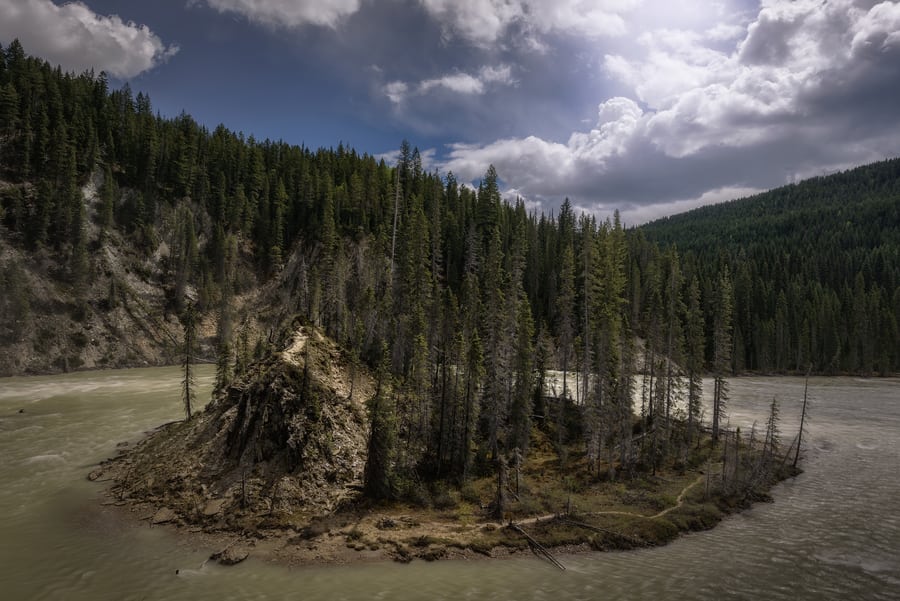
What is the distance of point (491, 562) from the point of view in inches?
958

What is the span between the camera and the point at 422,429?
126 ft

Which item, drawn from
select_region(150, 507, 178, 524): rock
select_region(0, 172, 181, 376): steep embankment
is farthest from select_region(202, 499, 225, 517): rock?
select_region(0, 172, 181, 376): steep embankment

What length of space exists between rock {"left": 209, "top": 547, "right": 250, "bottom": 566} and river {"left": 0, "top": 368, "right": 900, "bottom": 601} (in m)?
0.47

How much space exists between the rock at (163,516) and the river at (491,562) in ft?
2.84

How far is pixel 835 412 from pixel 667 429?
3556 cm

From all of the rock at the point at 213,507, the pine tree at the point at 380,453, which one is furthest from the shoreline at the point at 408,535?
the pine tree at the point at 380,453

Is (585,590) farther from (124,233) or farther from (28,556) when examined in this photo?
(124,233)

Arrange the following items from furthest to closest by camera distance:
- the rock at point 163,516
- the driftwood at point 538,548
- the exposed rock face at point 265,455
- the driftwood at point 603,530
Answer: the exposed rock face at point 265,455, the rock at point 163,516, the driftwood at point 603,530, the driftwood at point 538,548

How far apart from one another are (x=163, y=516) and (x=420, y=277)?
35310 mm

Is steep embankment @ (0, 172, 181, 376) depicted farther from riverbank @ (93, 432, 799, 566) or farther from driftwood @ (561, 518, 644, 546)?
driftwood @ (561, 518, 644, 546)

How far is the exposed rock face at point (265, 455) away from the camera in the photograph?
94.0 feet

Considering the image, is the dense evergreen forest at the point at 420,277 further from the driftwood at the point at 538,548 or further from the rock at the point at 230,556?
the rock at the point at 230,556

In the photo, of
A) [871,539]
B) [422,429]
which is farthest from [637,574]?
[422,429]

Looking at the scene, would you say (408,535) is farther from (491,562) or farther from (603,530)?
(603,530)
